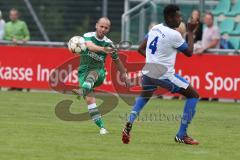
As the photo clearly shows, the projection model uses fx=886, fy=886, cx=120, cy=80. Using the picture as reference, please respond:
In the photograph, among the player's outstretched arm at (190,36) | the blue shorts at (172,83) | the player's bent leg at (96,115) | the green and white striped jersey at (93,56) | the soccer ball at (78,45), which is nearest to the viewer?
the player's outstretched arm at (190,36)

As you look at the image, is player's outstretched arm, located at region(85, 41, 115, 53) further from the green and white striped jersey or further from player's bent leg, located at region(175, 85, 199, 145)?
player's bent leg, located at region(175, 85, 199, 145)

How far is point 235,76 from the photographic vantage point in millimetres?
22734

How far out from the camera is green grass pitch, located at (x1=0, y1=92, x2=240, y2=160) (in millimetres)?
12181

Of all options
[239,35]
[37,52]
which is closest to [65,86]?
[37,52]

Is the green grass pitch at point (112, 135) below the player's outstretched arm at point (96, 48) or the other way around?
below

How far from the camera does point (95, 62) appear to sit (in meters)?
15.4

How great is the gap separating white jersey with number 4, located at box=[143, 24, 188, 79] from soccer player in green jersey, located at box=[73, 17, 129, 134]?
3.87 ft

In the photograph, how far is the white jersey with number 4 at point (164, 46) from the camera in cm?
1345

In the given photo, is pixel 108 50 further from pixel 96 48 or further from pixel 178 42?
pixel 178 42

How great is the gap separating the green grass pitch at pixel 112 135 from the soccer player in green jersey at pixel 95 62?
1.47 feet

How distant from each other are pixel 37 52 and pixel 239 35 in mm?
5814

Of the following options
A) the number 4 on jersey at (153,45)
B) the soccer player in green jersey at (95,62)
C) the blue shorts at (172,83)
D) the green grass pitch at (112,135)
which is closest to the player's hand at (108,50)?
the soccer player in green jersey at (95,62)

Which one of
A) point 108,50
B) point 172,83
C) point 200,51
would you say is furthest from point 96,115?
point 200,51

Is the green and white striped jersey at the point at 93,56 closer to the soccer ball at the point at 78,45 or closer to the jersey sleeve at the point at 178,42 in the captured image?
the soccer ball at the point at 78,45
